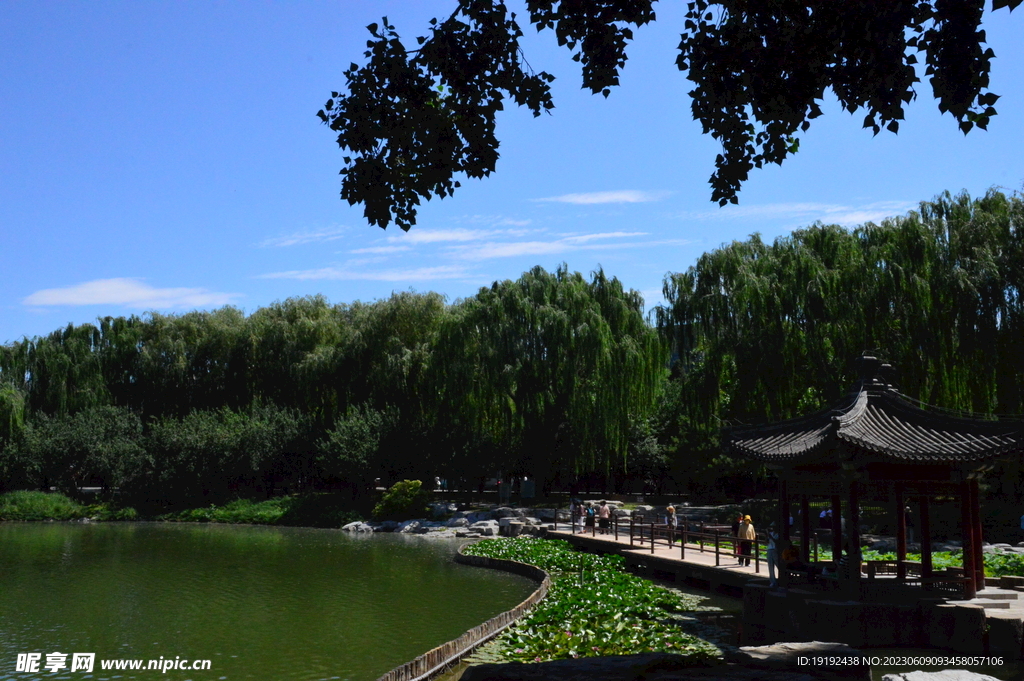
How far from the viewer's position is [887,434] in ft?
43.7

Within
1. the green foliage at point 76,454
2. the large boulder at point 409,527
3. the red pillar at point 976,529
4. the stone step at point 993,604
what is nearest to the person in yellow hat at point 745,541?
the red pillar at point 976,529

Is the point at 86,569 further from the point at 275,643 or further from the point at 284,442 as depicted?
the point at 284,442

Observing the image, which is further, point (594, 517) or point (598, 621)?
point (594, 517)

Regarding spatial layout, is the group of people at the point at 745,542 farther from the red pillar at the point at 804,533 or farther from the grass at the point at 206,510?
the grass at the point at 206,510

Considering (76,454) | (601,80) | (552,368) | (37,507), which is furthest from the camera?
(76,454)

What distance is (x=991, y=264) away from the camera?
24.2 metres

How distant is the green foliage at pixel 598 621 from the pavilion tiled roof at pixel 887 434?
3328 mm

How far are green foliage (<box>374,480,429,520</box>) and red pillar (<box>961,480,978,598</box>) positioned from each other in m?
26.2

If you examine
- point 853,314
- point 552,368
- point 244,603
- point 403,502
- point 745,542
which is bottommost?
point 244,603

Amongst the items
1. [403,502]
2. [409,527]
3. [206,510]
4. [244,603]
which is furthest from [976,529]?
[206,510]

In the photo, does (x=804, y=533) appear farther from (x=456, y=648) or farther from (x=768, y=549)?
(x=456, y=648)

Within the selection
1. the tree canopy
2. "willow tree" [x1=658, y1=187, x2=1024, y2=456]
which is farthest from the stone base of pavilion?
"willow tree" [x1=658, y1=187, x2=1024, y2=456]

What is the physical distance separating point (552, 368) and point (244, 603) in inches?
769

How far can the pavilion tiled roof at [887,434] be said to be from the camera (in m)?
12.5
